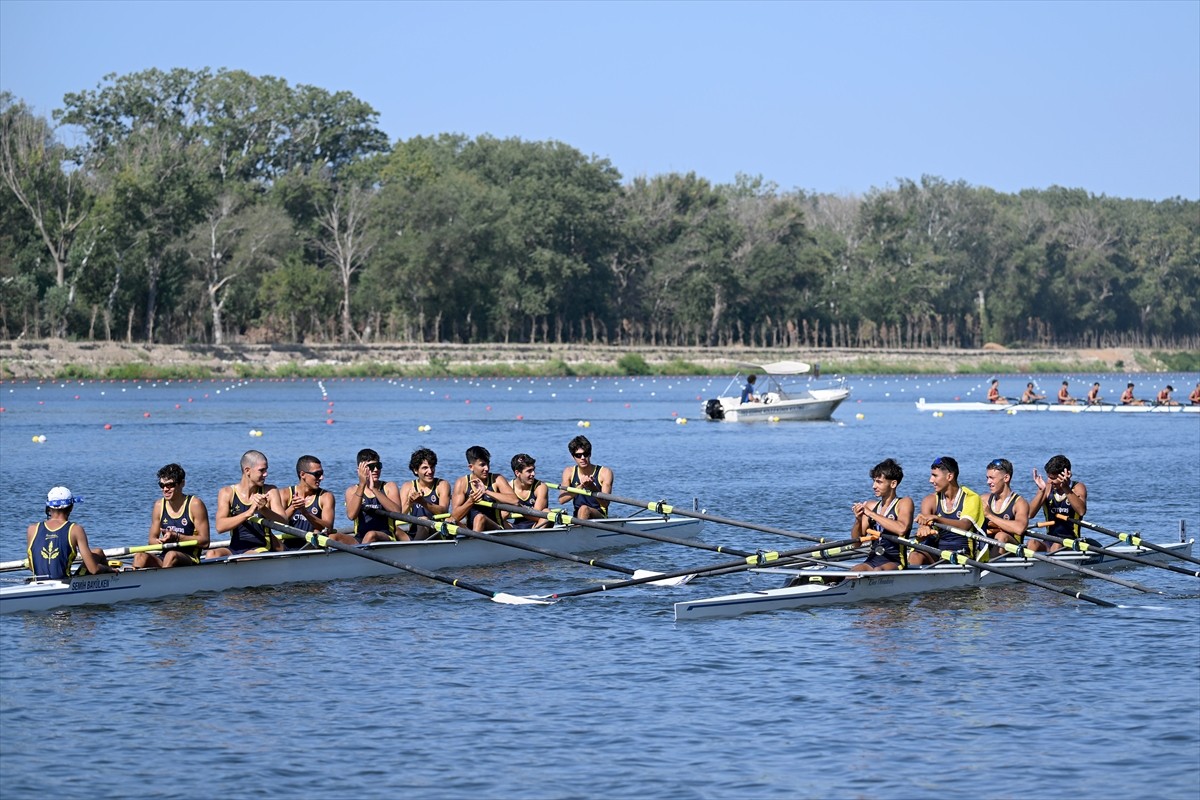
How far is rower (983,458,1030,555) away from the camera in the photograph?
18.2 meters

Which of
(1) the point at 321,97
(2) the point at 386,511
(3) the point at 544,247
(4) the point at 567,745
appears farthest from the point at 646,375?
(4) the point at 567,745

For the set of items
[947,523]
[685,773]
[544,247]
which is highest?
[544,247]

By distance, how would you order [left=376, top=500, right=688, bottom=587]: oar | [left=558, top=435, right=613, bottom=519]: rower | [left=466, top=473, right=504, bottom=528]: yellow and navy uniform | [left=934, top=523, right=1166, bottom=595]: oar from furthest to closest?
[left=558, top=435, right=613, bottom=519]: rower, [left=466, top=473, right=504, bottom=528]: yellow and navy uniform, [left=376, top=500, right=688, bottom=587]: oar, [left=934, top=523, right=1166, bottom=595]: oar

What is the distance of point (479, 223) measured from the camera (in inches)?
3927

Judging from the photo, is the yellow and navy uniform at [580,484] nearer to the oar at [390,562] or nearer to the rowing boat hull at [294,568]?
the rowing boat hull at [294,568]

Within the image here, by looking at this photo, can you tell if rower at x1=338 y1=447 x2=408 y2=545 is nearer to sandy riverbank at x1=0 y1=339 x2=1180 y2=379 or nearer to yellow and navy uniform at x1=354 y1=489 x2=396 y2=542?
yellow and navy uniform at x1=354 y1=489 x2=396 y2=542

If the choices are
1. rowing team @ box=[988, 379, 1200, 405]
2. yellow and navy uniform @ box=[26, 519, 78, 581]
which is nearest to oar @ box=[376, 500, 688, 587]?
yellow and navy uniform @ box=[26, 519, 78, 581]

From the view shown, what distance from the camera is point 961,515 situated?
59.3 ft

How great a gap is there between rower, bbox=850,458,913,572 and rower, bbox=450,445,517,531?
495 cm

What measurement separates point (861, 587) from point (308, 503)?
6.38m

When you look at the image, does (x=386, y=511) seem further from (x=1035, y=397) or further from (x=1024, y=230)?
(x=1024, y=230)

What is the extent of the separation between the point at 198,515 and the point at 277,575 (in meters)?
1.54

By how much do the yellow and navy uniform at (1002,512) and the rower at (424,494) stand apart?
6618 millimetres

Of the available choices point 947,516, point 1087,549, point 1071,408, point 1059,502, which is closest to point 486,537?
point 947,516
